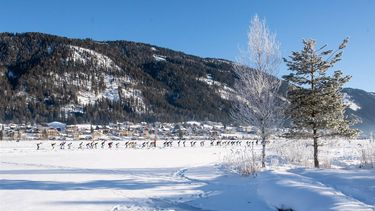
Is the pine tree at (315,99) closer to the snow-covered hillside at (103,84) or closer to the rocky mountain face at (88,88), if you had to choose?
the rocky mountain face at (88,88)

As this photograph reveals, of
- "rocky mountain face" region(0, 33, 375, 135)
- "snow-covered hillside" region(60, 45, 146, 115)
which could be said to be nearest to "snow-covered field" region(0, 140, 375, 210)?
"rocky mountain face" region(0, 33, 375, 135)

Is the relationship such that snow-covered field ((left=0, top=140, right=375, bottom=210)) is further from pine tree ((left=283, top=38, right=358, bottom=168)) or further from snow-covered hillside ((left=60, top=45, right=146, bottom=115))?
snow-covered hillside ((left=60, top=45, right=146, bottom=115))

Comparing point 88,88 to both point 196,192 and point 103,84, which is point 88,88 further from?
point 196,192

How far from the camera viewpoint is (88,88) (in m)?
154

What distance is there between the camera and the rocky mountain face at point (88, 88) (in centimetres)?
13438

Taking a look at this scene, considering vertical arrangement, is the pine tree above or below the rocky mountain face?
below

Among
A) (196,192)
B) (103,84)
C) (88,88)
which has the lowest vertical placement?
(196,192)

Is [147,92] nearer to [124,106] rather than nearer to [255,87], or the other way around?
[124,106]

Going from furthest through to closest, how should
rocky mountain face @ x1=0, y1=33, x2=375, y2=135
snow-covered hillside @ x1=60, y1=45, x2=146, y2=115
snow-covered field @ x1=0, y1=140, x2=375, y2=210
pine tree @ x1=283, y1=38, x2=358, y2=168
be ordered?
snow-covered hillside @ x1=60, y1=45, x2=146, y2=115 → rocky mountain face @ x1=0, y1=33, x2=375, y2=135 → pine tree @ x1=283, y1=38, x2=358, y2=168 → snow-covered field @ x1=0, y1=140, x2=375, y2=210

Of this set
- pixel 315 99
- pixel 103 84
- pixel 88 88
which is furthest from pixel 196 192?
pixel 103 84

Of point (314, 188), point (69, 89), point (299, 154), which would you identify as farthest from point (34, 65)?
point (314, 188)

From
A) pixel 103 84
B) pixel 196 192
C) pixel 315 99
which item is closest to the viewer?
pixel 196 192

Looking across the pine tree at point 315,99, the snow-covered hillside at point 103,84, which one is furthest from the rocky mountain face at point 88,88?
the pine tree at point 315,99

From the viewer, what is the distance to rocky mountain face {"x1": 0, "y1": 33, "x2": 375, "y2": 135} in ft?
441
